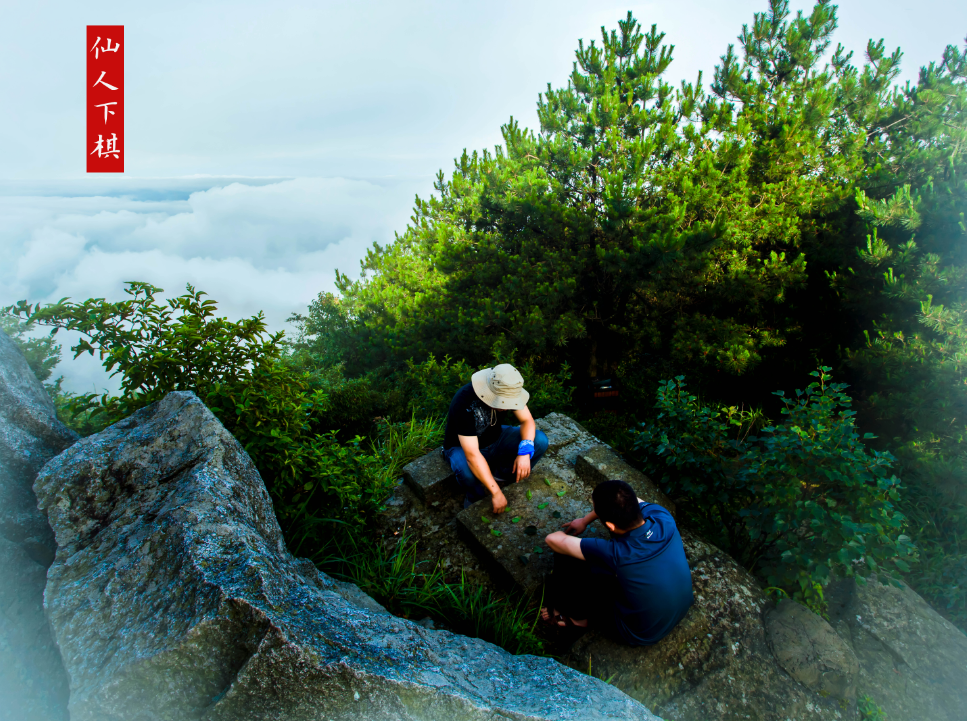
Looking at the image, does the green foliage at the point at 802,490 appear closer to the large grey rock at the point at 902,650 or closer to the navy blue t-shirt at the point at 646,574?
the large grey rock at the point at 902,650

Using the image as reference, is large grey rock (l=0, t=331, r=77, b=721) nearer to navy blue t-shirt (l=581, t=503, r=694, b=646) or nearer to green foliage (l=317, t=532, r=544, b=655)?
green foliage (l=317, t=532, r=544, b=655)

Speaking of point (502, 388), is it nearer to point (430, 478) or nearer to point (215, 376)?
point (430, 478)

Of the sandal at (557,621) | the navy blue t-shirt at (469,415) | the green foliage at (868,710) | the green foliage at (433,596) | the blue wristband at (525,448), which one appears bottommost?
the green foliage at (868,710)

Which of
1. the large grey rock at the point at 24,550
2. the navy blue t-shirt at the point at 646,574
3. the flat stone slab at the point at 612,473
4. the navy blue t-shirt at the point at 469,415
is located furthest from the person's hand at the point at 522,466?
the large grey rock at the point at 24,550

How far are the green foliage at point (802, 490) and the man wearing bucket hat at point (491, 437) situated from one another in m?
0.97

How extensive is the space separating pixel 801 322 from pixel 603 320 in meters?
2.44

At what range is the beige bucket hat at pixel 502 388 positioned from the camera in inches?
134

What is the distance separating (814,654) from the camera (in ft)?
8.95

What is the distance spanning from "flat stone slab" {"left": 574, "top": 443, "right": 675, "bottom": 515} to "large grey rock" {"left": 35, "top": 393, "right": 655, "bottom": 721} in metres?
1.92

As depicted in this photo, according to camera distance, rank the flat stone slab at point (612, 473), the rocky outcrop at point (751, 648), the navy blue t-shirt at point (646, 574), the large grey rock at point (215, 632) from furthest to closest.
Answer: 1. the flat stone slab at point (612, 473)
2. the rocky outcrop at point (751, 648)
3. the navy blue t-shirt at point (646, 574)
4. the large grey rock at point (215, 632)

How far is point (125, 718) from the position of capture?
157cm

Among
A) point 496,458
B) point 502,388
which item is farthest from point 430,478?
point 502,388

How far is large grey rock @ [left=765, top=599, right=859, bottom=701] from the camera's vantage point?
269 centimetres

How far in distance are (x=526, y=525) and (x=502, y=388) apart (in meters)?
0.90
